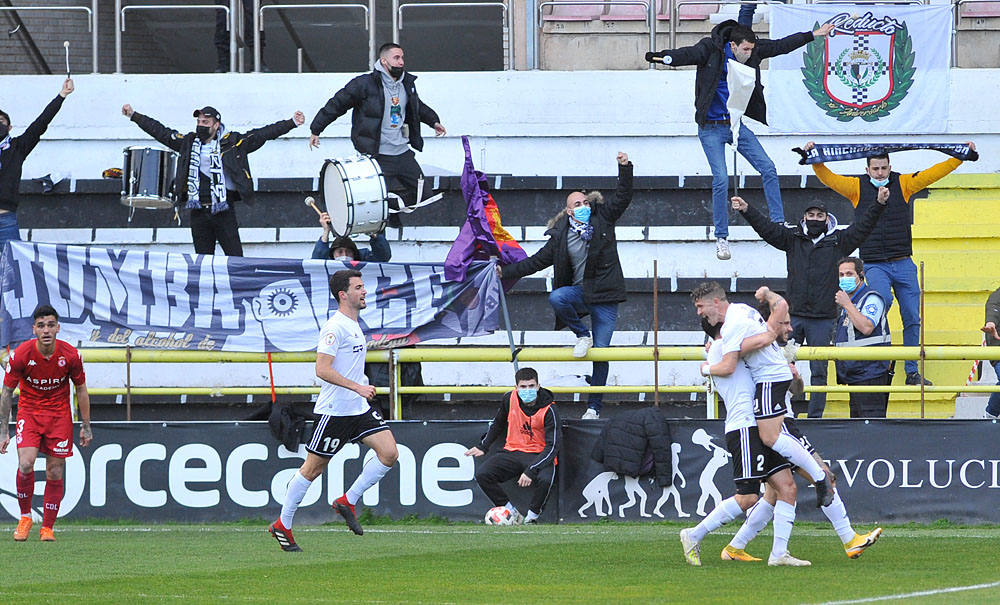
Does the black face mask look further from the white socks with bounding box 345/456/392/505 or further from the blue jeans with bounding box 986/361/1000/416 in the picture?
the white socks with bounding box 345/456/392/505

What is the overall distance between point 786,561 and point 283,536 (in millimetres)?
3535

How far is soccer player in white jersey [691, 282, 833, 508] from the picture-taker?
9000 millimetres

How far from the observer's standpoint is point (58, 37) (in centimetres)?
2056

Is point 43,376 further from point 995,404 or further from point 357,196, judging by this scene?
point 995,404

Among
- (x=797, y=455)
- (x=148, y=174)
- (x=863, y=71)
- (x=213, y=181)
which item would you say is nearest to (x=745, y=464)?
(x=797, y=455)

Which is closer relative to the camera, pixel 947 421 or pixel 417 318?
pixel 947 421

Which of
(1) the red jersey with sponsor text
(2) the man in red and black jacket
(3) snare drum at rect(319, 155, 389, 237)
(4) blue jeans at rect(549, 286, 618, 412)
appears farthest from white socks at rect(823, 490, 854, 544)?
(1) the red jersey with sponsor text

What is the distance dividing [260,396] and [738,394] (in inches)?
294

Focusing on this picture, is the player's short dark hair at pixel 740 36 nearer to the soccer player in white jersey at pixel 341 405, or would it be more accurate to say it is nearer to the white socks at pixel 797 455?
the soccer player in white jersey at pixel 341 405

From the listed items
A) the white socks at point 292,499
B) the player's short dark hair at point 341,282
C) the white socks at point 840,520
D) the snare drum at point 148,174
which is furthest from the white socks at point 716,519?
the snare drum at point 148,174

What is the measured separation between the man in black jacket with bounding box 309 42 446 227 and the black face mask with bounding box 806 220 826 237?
3942 millimetres

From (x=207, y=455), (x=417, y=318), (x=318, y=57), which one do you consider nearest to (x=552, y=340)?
(x=417, y=318)

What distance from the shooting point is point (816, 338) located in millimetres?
13094

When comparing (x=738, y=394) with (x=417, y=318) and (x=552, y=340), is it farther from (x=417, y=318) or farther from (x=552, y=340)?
(x=552, y=340)
